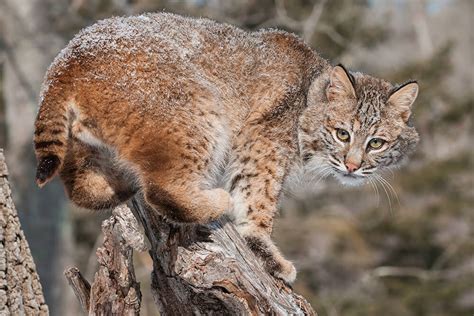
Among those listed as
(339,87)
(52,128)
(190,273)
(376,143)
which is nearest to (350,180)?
(376,143)

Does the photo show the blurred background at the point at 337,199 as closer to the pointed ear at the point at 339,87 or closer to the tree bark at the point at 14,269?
the pointed ear at the point at 339,87

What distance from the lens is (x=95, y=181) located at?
4.96 meters

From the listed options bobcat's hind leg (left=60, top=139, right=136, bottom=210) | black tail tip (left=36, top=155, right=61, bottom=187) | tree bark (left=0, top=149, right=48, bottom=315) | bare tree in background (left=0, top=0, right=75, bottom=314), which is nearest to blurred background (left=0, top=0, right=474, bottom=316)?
bare tree in background (left=0, top=0, right=75, bottom=314)

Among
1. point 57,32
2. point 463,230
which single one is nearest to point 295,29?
point 57,32

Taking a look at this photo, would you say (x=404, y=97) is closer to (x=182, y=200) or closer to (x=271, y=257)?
(x=271, y=257)

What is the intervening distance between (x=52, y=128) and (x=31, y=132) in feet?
22.9

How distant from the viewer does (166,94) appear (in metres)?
4.51

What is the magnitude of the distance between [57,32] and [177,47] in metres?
7.54

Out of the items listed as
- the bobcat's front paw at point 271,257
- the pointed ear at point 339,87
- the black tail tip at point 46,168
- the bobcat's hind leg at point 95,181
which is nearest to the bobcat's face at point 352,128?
the pointed ear at point 339,87

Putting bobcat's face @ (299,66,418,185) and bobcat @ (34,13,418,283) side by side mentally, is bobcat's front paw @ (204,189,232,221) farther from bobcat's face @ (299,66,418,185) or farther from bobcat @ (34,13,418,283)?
bobcat's face @ (299,66,418,185)

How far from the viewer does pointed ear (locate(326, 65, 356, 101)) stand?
5539 mm

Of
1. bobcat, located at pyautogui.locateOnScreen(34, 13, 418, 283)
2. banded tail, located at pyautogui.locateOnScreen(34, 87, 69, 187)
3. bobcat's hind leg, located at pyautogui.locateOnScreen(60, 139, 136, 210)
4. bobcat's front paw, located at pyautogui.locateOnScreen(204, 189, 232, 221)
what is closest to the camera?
banded tail, located at pyautogui.locateOnScreen(34, 87, 69, 187)

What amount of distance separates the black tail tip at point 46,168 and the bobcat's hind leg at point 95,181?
1.73ft

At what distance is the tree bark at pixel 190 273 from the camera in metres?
4.36
